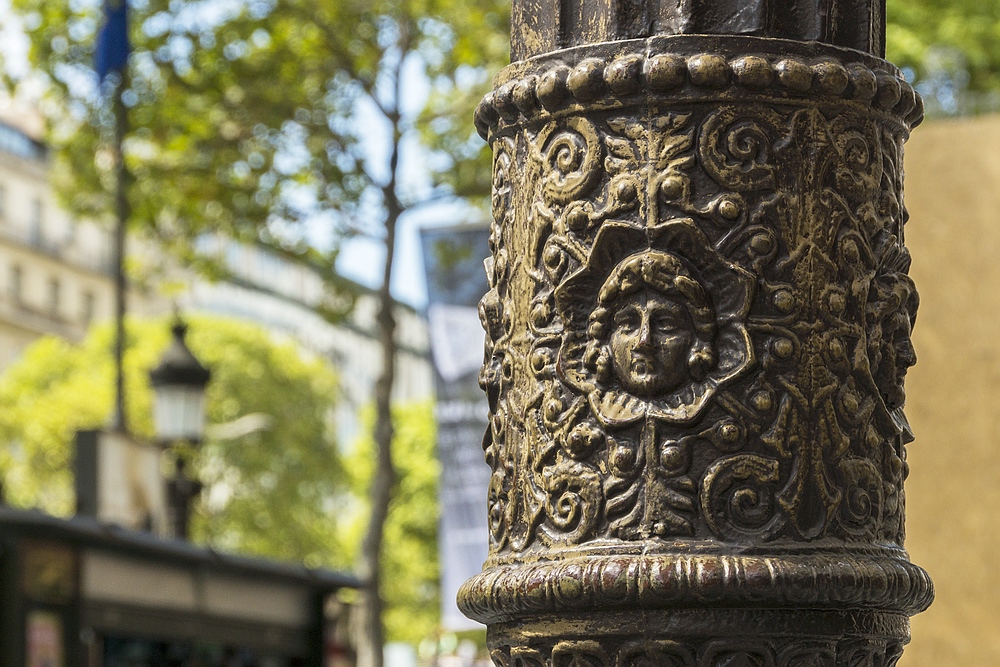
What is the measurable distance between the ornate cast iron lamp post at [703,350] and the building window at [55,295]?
238ft

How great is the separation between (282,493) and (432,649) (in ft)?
68.3

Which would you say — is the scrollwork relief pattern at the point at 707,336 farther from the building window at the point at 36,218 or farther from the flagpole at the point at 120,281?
the building window at the point at 36,218

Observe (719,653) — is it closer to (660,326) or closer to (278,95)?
(660,326)

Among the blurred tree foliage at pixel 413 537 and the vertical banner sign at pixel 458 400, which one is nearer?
the vertical banner sign at pixel 458 400

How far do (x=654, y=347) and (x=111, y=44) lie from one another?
16.1m

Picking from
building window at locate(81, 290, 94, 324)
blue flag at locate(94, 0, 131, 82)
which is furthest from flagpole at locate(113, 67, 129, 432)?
building window at locate(81, 290, 94, 324)

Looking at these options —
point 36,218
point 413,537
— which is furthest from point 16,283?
point 413,537

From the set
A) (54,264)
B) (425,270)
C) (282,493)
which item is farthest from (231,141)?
(54,264)

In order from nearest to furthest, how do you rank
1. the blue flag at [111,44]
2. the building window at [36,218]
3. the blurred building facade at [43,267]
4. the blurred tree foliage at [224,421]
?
the blue flag at [111,44] → the blurred tree foliage at [224,421] → the blurred building facade at [43,267] → the building window at [36,218]

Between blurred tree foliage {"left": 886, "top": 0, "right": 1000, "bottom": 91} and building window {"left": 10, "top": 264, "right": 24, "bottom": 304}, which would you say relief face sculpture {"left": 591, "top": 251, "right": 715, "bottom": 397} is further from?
building window {"left": 10, "top": 264, "right": 24, "bottom": 304}

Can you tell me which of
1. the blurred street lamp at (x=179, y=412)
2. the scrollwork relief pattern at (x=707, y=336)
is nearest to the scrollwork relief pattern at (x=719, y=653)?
the scrollwork relief pattern at (x=707, y=336)

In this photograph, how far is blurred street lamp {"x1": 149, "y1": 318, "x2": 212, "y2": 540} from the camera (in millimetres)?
13695

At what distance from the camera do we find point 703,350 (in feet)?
7.15

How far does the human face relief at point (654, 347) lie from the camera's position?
86.2 inches
